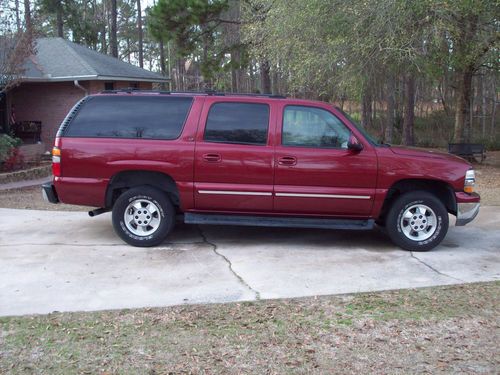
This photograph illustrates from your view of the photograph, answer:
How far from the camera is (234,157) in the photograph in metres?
6.96

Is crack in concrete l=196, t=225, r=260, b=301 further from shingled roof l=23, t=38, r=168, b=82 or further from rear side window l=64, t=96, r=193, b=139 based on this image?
shingled roof l=23, t=38, r=168, b=82

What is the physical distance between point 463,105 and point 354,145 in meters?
12.3

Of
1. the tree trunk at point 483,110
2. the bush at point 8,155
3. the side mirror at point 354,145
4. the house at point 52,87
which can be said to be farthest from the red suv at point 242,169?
the tree trunk at point 483,110

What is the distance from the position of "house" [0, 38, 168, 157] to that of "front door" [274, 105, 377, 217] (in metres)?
13.9

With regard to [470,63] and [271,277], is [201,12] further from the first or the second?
[271,277]

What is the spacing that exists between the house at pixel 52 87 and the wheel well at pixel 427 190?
47.3 feet

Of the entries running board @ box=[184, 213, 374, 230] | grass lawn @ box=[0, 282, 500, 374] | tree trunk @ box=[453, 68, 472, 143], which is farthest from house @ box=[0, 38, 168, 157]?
grass lawn @ box=[0, 282, 500, 374]

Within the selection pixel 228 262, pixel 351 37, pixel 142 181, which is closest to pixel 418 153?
pixel 228 262

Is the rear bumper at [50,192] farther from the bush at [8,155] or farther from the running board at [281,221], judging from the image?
the bush at [8,155]

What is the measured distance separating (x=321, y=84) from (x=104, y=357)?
1294 centimetres

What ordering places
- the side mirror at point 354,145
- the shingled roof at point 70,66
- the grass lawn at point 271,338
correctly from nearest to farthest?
the grass lawn at point 271,338, the side mirror at point 354,145, the shingled roof at point 70,66

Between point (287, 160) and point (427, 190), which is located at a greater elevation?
point (287, 160)

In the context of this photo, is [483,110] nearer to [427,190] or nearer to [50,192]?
[427,190]

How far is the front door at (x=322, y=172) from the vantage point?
22.8 ft
